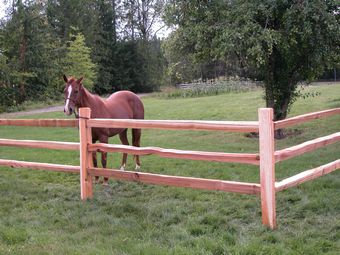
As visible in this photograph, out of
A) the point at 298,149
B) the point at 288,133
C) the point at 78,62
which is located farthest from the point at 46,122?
the point at 78,62

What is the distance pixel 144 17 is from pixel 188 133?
38.0m

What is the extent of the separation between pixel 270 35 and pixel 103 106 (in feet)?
13.1

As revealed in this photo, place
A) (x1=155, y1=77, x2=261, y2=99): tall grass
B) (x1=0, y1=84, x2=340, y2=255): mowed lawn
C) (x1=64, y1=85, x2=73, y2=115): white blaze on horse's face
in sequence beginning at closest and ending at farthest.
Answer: (x1=0, y1=84, x2=340, y2=255): mowed lawn, (x1=64, y1=85, x2=73, y2=115): white blaze on horse's face, (x1=155, y1=77, x2=261, y2=99): tall grass

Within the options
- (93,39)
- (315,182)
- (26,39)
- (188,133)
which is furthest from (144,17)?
(315,182)

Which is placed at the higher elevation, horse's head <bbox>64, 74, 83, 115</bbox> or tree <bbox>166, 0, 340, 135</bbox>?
tree <bbox>166, 0, 340, 135</bbox>

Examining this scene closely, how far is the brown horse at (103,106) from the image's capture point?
22.1ft

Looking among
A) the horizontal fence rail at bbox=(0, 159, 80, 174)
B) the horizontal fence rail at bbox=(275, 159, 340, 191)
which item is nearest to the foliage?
the horizontal fence rail at bbox=(0, 159, 80, 174)

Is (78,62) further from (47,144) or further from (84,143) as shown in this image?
(84,143)

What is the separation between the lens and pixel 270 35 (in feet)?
29.9

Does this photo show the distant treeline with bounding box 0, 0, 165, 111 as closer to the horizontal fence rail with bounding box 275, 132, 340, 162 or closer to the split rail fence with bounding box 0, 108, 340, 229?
the split rail fence with bounding box 0, 108, 340, 229

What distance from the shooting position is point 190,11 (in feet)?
35.5

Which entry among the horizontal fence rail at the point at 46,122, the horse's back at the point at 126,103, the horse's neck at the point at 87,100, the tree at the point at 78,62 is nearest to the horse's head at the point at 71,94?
the horse's neck at the point at 87,100

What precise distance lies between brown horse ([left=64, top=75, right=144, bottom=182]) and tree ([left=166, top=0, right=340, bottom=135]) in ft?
8.47

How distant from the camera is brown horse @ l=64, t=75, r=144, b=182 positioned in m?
6.73
